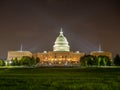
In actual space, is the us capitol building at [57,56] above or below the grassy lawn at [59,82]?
above

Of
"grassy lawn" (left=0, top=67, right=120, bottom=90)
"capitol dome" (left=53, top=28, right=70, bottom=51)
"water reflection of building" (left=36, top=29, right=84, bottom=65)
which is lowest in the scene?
"grassy lawn" (left=0, top=67, right=120, bottom=90)

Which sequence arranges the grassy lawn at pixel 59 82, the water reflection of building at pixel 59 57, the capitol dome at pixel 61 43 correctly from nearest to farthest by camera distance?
the grassy lawn at pixel 59 82
the water reflection of building at pixel 59 57
the capitol dome at pixel 61 43

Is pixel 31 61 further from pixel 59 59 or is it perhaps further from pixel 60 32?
pixel 60 32

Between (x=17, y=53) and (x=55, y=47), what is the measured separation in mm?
22193

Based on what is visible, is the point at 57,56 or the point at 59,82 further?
the point at 57,56

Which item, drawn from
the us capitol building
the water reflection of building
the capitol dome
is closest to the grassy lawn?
the water reflection of building

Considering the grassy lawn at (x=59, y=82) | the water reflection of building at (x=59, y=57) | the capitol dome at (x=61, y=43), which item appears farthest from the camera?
the capitol dome at (x=61, y=43)

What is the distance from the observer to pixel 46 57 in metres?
169

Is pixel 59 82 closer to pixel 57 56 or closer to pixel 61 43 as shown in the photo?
pixel 57 56

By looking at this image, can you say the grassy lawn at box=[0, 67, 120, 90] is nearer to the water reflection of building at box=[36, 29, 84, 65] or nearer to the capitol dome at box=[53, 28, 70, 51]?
the water reflection of building at box=[36, 29, 84, 65]

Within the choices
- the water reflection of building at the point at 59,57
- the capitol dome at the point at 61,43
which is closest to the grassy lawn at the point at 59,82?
the water reflection of building at the point at 59,57

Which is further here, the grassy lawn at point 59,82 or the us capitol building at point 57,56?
the us capitol building at point 57,56

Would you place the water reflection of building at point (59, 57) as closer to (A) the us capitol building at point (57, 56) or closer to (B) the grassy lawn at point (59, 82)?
(A) the us capitol building at point (57, 56)

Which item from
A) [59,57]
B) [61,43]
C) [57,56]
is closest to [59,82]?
[59,57]
